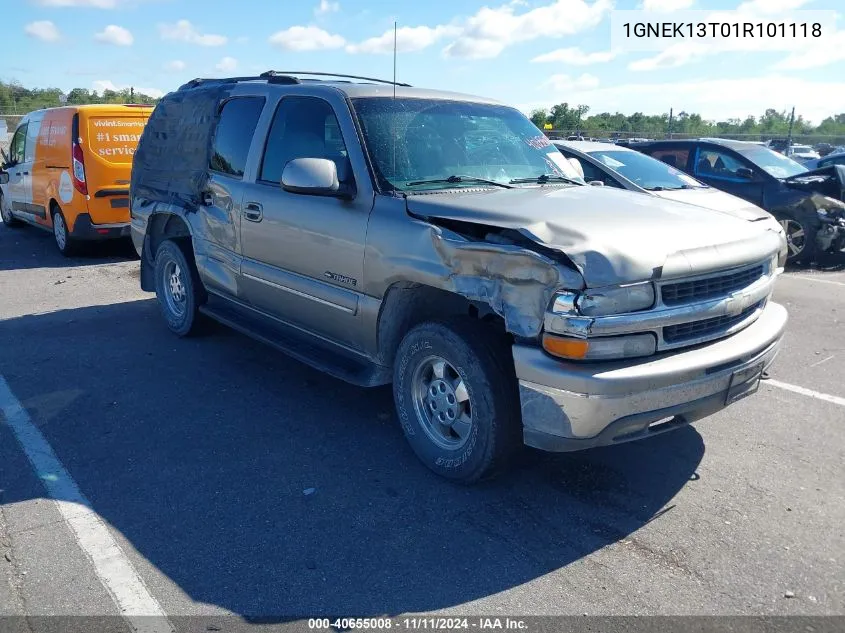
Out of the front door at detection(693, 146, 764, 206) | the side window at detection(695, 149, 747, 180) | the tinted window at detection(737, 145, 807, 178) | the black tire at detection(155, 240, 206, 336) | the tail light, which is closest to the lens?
the black tire at detection(155, 240, 206, 336)

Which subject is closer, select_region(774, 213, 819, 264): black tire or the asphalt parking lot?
the asphalt parking lot

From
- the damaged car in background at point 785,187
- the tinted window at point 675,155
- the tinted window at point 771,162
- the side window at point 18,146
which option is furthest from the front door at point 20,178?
the tinted window at point 771,162

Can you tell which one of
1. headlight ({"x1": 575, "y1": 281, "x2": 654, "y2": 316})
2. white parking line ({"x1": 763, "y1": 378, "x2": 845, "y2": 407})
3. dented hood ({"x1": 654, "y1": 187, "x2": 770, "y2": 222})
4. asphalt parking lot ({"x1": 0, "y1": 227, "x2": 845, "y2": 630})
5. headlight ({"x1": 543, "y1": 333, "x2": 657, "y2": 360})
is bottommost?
asphalt parking lot ({"x1": 0, "y1": 227, "x2": 845, "y2": 630})

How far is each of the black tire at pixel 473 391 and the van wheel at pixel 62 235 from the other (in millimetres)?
8070

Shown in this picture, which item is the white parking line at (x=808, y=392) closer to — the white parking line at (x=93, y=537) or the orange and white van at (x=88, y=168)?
the white parking line at (x=93, y=537)

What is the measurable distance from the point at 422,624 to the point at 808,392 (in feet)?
12.6

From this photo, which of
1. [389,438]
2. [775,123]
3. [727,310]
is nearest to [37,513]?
[389,438]

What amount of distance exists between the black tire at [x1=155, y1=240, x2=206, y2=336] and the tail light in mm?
3859

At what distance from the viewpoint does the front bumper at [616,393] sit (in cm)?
312

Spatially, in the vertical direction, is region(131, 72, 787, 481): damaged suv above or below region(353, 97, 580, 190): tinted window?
below

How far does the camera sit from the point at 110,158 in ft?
32.0

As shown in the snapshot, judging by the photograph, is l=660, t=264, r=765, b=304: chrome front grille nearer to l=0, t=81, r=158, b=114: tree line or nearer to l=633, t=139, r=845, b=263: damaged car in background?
l=633, t=139, r=845, b=263: damaged car in background

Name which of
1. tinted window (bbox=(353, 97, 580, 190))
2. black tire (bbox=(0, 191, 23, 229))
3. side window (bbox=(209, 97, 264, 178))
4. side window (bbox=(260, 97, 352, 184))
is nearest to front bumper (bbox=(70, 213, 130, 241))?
black tire (bbox=(0, 191, 23, 229))

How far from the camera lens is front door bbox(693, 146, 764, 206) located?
10.5m
